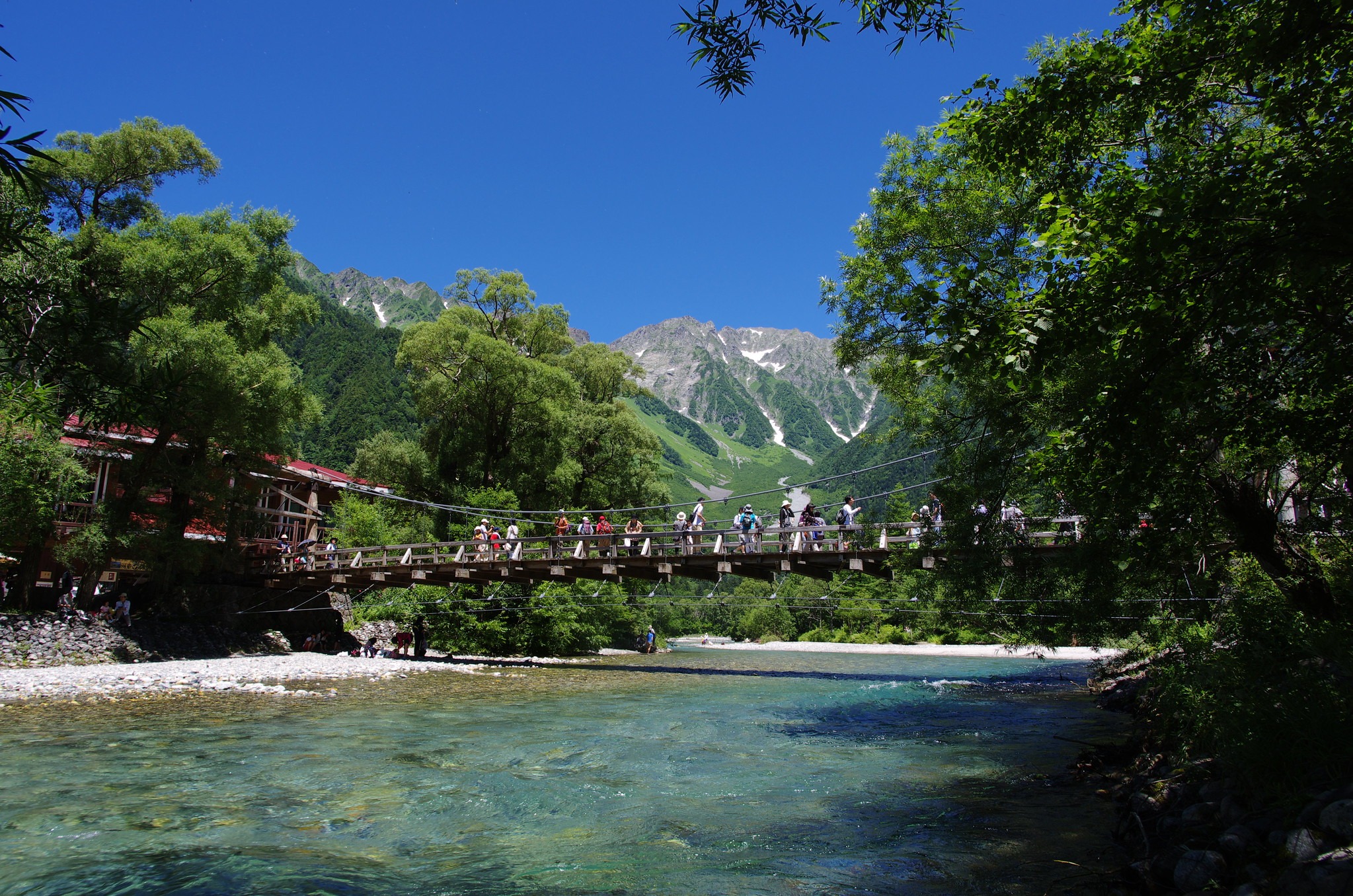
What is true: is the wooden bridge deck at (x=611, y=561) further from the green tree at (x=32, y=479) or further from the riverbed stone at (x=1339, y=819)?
the riverbed stone at (x=1339, y=819)

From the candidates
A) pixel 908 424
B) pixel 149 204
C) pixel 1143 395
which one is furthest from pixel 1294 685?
pixel 149 204

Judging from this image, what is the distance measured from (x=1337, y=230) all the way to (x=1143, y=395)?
1.09 m

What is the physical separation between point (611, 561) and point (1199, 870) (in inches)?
578

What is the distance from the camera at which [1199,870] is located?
148 inches

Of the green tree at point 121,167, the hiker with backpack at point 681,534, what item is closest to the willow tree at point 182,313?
the green tree at point 121,167

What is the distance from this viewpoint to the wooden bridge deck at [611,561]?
15391 millimetres

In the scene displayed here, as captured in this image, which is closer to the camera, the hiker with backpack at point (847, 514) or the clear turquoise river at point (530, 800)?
the clear turquoise river at point (530, 800)

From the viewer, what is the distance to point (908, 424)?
486 inches

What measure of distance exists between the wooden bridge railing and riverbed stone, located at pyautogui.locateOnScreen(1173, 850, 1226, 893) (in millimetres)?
6578

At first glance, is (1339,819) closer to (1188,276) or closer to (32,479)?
(1188,276)

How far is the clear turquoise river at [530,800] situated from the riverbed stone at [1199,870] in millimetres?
721

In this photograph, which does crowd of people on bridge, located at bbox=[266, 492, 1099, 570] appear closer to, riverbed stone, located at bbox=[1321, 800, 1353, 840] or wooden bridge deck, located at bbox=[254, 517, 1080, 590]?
wooden bridge deck, located at bbox=[254, 517, 1080, 590]

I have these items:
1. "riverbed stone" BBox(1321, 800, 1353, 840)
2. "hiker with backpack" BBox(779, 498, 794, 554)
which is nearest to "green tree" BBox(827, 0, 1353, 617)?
"riverbed stone" BBox(1321, 800, 1353, 840)

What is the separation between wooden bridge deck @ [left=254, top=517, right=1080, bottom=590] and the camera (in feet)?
50.5
